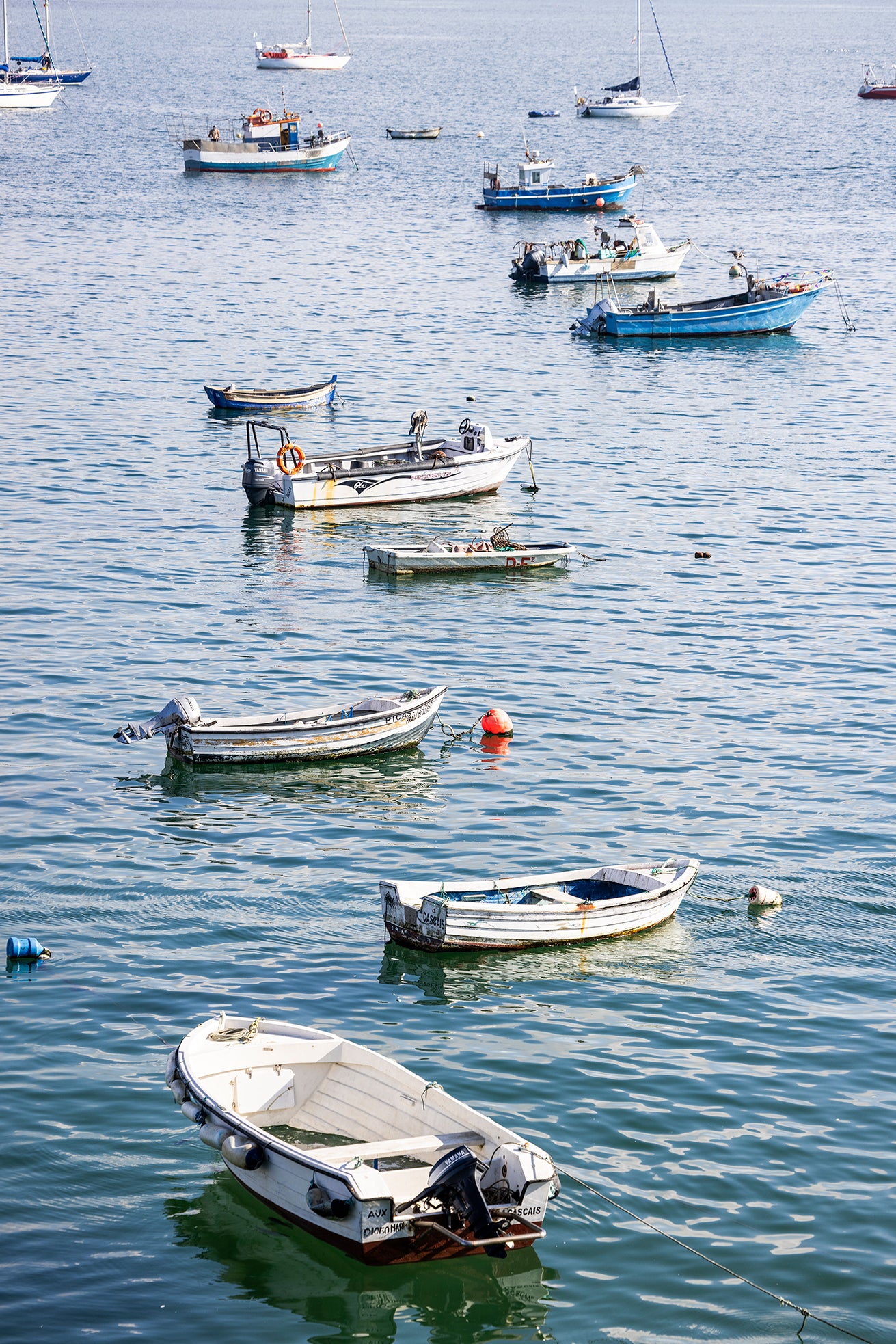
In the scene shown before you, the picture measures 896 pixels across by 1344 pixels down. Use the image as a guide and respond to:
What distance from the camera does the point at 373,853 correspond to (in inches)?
1093

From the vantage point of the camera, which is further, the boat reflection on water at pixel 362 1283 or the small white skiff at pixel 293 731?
the small white skiff at pixel 293 731

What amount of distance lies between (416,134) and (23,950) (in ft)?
439

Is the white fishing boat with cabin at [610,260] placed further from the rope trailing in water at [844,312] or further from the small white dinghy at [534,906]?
the small white dinghy at [534,906]

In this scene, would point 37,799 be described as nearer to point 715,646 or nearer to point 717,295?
point 715,646

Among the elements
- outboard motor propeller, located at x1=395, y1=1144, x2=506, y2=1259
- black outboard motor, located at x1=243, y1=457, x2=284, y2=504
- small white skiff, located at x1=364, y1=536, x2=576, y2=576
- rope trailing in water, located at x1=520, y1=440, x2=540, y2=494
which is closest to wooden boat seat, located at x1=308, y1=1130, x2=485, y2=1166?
outboard motor propeller, located at x1=395, y1=1144, x2=506, y2=1259

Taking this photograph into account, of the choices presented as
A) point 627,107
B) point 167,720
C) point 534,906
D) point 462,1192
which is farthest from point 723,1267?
point 627,107

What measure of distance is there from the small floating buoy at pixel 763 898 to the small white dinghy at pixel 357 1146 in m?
8.98

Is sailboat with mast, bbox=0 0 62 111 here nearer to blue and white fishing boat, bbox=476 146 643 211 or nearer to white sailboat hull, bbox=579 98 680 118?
white sailboat hull, bbox=579 98 680 118

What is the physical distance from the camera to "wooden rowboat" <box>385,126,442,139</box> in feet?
477

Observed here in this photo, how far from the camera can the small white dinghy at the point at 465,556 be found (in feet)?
140

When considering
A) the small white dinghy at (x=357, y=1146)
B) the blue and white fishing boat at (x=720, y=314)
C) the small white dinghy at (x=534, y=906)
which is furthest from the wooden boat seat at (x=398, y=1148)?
the blue and white fishing boat at (x=720, y=314)

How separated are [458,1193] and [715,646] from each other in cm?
2324

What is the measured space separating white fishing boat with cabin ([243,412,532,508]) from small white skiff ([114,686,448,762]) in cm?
1730

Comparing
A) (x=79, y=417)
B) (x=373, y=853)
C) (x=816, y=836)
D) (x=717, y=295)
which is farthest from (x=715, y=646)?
(x=717, y=295)
